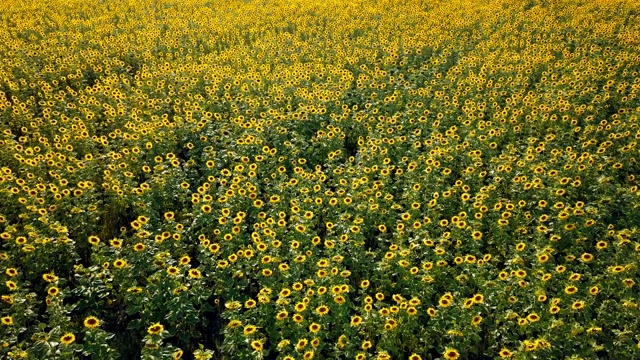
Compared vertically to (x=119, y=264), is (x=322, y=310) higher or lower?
lower

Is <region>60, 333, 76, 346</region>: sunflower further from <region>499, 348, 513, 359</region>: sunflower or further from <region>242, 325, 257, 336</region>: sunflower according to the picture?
<region>499, 348, 513, 359</region>: sunflower

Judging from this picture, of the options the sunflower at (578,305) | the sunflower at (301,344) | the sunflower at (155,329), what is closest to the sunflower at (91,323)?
the sunflower at (155,329)

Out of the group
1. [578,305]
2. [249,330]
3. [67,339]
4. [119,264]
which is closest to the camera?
[67,339]

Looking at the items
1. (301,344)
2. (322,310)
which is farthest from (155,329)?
(322,310)

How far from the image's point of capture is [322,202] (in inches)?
270

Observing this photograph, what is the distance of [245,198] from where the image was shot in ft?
22.8

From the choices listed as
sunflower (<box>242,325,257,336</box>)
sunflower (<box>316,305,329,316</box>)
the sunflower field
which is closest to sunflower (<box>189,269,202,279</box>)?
the sunflower field

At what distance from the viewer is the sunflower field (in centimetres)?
484

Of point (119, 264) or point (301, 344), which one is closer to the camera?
point (301, 344)

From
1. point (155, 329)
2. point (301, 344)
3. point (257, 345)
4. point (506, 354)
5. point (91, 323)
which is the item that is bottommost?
point (506, 354)

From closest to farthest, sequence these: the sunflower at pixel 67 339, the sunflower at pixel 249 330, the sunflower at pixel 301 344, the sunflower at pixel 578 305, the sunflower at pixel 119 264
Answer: the sunflower at pixel 67 339, the sunflower at pixel 301 344, the sunflower at pixel 249 330, the sunflower at pixel 578 305, the sunflower at pixel 119 264

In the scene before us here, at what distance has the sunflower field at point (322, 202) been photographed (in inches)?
191

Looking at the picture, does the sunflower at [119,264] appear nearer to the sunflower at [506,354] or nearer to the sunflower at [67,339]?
the sunflower at [67,339]

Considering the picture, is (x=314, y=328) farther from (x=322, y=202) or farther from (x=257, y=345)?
(x=322, y=202)
